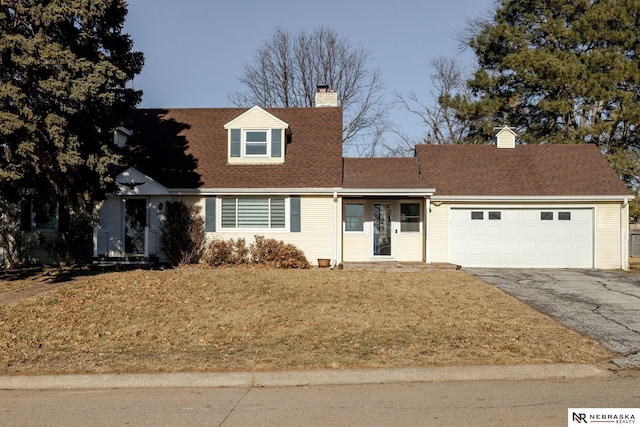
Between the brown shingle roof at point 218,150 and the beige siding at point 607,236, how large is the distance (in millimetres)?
9255

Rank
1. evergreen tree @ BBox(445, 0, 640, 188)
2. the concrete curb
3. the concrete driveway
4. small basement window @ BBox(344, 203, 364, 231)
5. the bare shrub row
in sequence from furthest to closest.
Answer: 1. evergreen tree @ BBox(445, 0, 640, 188)
2. small basement window @ BBox(344, 203, 364, 231)
3. the bare shrub row
4. the concrete driveway
5. the concrete curb

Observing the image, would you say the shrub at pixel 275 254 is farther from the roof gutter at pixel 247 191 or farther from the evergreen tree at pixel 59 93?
the evergreen tree at pixel 59 93

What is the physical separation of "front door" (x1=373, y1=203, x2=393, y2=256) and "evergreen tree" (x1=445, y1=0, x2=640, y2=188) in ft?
37.6

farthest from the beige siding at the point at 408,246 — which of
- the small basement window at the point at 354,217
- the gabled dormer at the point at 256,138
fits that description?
the gabled dormer at the point at 256,138

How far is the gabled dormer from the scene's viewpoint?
→ 779 inches

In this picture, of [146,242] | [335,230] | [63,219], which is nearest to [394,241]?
[335,230]

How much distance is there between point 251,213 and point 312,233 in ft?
7.34

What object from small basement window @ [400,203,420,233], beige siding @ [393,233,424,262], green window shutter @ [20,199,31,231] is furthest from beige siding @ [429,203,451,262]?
green window shutter @ [20,199,31,231]

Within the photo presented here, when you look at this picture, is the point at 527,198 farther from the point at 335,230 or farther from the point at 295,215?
the point at 295,215

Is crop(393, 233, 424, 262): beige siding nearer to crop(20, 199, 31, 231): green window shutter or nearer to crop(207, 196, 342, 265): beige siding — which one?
crop(207, 196, 342, 265): beige siding

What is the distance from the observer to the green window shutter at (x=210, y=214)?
735 inches

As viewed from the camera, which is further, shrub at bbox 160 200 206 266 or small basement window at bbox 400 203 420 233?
small basement window at bbox 400 203 420 233

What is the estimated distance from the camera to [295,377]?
684 centimetres

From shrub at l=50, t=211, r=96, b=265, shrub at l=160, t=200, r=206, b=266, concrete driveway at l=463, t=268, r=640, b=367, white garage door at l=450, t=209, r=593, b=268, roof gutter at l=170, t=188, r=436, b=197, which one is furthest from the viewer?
white garage door at l=450, t=209, r=593, b=268
